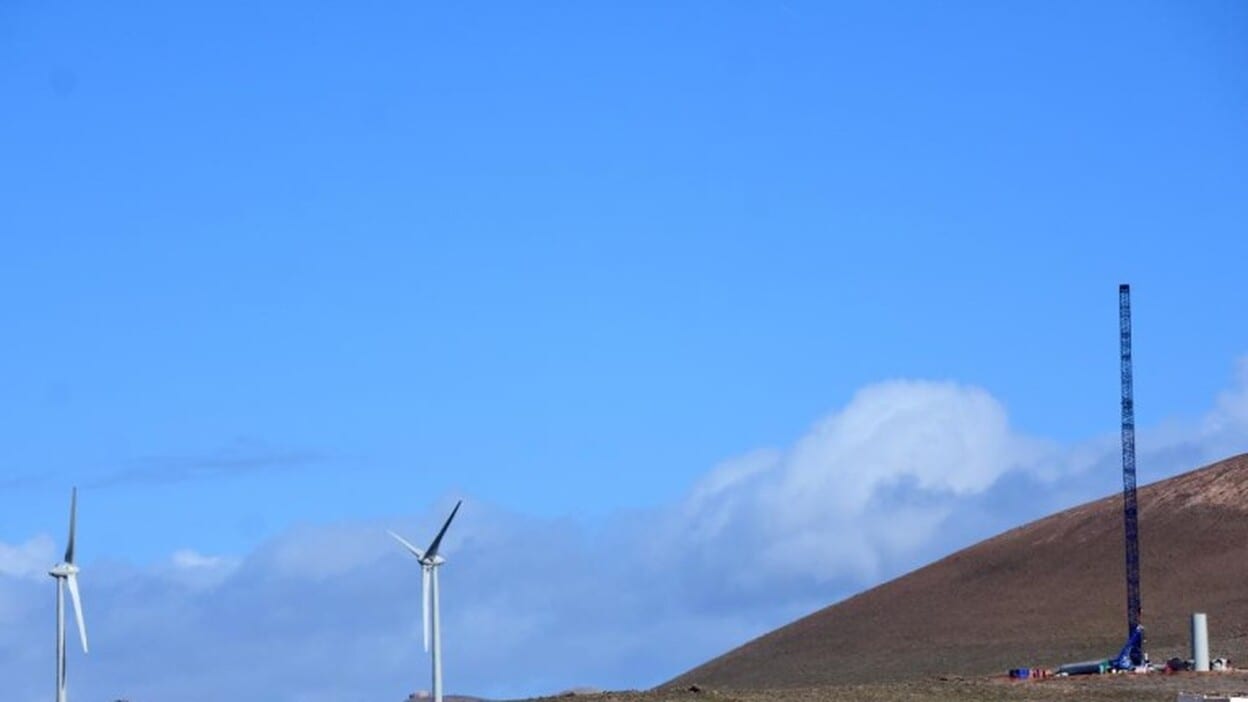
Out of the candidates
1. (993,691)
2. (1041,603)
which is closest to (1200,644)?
(993,691)

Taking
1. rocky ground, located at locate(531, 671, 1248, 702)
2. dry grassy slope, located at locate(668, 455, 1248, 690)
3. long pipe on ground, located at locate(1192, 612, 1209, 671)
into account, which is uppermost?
dry grassy slope, located at locate(668, 455, 1248, 690)

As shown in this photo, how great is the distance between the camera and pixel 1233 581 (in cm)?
16250

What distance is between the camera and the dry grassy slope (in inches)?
6053

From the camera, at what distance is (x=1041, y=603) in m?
167

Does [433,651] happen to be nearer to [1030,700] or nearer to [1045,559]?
[1030,700]

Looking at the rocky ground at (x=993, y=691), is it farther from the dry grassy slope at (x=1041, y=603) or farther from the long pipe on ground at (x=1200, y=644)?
the dry grassy slope at (x=1041, y=603)

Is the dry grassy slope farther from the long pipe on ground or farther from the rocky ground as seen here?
the rocky ground

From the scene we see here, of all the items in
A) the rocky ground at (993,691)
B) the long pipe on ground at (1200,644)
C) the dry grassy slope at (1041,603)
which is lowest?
the rocky ground at (993,691)

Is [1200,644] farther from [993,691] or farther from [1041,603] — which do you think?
[1041,603]

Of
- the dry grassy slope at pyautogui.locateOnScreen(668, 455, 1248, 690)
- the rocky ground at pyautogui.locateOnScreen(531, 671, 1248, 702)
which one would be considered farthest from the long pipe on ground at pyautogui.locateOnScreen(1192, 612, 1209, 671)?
the dry grassy slope at pyautogui.locateOnScreen(668, 455, 1248, 690)

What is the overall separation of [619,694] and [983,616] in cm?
6164

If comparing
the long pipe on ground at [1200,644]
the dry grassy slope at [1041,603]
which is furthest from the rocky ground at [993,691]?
the dry grassy slope at [1041,603]

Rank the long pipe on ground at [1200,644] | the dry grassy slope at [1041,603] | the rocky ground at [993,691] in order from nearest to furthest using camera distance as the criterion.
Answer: the rocky ground at [993,691] < the long pipe on ground at [1200,644] < the dry grassy slope at [1041,603]

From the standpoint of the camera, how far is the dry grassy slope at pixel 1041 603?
153750 mm
